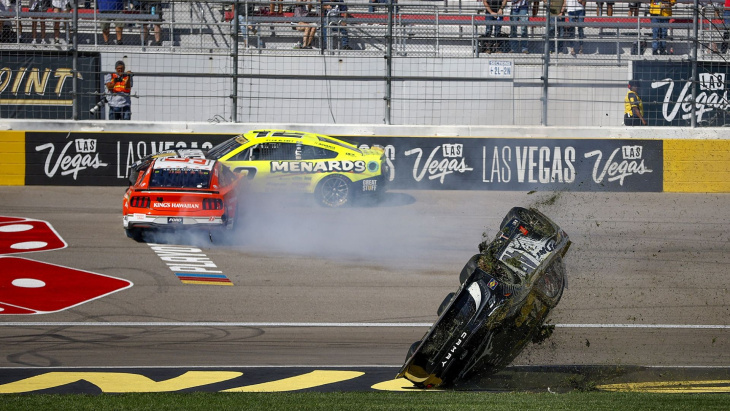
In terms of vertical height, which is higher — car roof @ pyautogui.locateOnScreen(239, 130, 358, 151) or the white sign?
the white sign

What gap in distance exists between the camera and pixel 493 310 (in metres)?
6.12

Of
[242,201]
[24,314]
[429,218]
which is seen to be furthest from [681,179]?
[24,314]

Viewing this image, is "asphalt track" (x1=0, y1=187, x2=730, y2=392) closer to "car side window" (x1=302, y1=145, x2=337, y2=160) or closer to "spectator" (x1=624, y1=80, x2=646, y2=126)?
"car side window" (x1=302, y1=145, x2=337, y2=160)

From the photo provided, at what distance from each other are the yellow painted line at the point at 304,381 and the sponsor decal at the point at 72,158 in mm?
10945

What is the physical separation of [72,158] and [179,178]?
202 inches

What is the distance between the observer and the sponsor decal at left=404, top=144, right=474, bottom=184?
680 inches

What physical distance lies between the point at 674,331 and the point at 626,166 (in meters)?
8.97

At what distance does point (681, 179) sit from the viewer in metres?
17.2

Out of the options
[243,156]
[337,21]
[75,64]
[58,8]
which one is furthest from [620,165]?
[58,8]

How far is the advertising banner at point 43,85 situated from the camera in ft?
56.6

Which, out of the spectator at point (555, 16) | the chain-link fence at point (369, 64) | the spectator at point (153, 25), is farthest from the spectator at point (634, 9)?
the spectator at point (153, 25)

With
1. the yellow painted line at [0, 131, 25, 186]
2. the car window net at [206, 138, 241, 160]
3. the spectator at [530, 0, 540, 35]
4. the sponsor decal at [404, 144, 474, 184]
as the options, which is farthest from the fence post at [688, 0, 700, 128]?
the yellow painted line at [0, 131, 25, 186]

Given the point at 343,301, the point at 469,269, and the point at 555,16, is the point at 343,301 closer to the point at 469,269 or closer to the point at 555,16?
the point at 469,269

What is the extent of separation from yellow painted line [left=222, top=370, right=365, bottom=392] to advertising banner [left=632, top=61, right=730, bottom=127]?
40.5 ft
